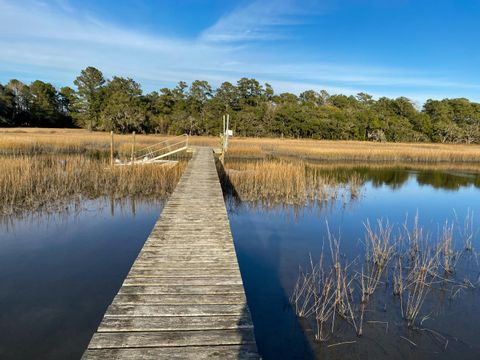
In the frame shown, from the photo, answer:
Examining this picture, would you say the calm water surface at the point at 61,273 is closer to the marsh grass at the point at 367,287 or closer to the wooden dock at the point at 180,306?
the wooden dock at the point at 180,306

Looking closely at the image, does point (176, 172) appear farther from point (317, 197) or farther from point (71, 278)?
point (71, 278)

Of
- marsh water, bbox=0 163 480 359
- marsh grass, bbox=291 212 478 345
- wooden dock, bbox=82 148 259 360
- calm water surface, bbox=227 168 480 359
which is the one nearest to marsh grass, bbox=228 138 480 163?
calm water surface, bbox=227 168 480 359

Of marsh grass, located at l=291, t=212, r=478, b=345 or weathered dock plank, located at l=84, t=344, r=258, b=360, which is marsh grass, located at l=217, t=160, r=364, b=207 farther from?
weathered dock plank, located at l=84, t=344, r=258, b=360

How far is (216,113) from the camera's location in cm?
4766

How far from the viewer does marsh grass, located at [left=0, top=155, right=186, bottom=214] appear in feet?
31.1

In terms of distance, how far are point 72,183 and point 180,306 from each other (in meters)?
9.52

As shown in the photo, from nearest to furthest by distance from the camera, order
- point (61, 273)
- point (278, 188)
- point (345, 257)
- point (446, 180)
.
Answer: point (61, 273) < point (345, 257) < point (278, 188) < point (446, 180)

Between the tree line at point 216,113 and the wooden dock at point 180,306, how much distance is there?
39843mm

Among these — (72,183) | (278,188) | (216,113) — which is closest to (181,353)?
(278,188)

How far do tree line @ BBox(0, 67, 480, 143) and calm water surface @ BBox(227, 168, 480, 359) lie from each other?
3269 centimetres

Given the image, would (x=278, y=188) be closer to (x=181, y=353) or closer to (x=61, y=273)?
(x=61, y=273)

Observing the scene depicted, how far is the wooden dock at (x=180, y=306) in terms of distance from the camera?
2530 mm

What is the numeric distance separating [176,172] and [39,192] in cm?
506

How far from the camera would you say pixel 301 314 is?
4.79 m
